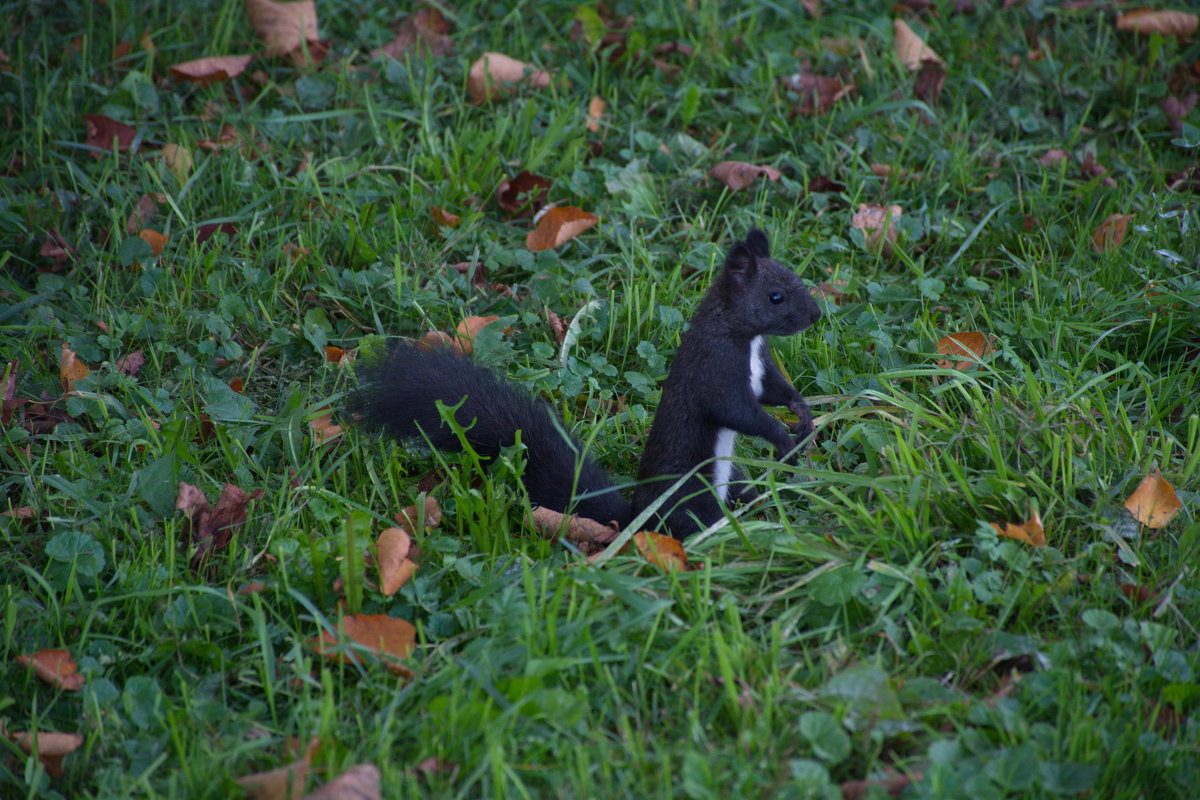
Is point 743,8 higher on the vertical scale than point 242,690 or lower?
higher

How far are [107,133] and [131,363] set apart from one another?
129cm

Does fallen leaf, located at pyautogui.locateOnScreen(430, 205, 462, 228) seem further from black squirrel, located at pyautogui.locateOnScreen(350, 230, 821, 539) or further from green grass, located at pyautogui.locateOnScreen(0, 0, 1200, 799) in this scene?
black squirrel, located at pyautogui.locateOnScreen(350, 230, 821, 539)

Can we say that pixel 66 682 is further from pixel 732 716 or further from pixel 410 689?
pixel 732 716

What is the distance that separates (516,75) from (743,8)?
1.16 metres

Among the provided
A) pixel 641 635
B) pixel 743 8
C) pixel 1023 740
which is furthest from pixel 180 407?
pixel 743 8

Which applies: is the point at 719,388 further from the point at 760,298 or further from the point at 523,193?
the point at 523,193

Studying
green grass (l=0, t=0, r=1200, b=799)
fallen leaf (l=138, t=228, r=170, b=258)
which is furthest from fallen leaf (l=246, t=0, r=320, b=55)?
fallen leaf (l=138, t=228, r=170, b=258)

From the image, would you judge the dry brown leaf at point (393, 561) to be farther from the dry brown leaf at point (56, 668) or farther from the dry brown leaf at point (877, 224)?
the dry brown leaf at point (877, 224)

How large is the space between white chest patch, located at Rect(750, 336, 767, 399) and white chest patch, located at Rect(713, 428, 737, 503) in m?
0.13

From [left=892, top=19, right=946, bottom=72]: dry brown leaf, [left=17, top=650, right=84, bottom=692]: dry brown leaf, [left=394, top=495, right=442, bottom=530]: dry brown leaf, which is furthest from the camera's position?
[left=892, top=19, right=946, bottom=72]: dry brown leaf

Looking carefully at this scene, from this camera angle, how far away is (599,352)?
335cm

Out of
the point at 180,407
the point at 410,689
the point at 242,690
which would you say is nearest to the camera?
the point at 410,689

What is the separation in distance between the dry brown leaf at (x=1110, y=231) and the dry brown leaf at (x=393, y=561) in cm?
249

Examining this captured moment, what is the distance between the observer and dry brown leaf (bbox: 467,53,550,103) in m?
4.30
